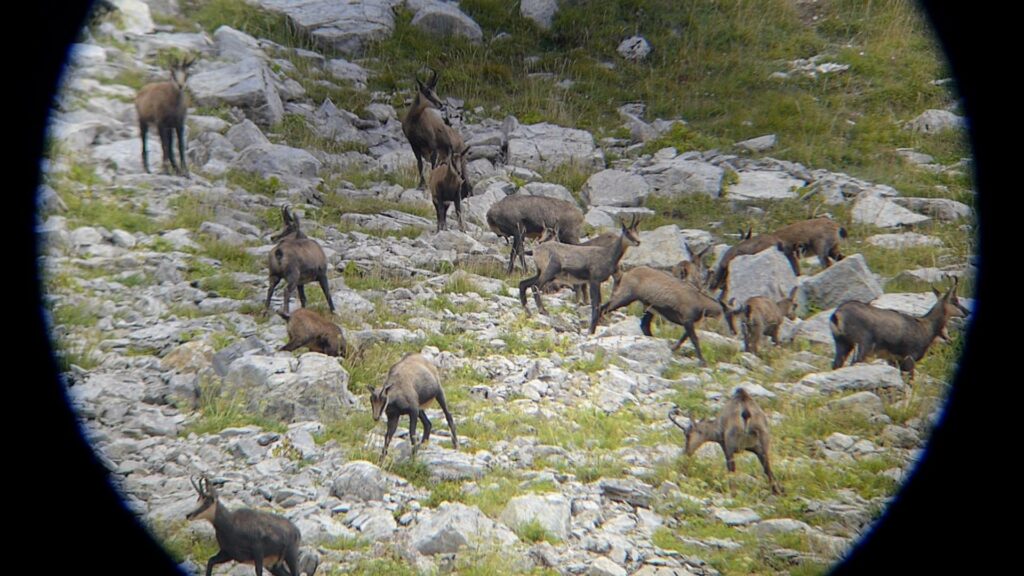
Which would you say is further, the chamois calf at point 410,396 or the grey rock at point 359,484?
the chamois calf at point 410,396

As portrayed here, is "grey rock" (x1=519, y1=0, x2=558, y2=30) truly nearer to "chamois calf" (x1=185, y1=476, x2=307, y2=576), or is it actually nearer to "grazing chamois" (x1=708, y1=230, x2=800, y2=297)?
"grazing chamois" (x1=708, y1=230, x2=800, y2=297)

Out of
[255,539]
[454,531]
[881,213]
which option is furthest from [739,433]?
[881,213]

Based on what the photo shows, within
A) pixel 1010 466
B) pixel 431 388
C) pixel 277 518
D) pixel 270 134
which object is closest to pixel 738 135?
pixel 270 134

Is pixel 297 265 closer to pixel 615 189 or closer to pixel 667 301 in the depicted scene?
pixel 667 301

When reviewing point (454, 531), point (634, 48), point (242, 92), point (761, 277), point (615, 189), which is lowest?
point (615, 189)

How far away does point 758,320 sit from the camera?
36.8ft

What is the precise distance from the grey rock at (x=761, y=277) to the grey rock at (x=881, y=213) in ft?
10.7

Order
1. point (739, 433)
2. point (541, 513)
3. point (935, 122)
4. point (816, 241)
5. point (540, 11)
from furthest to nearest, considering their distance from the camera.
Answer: point (540, 11) → point (935, 122) → point (816, 241) → point (739, 433) → point (541, 513)

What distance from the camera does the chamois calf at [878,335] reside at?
10.4 m

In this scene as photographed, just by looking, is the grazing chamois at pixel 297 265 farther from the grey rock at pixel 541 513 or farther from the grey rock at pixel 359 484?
the grey rock at pixel 541 513

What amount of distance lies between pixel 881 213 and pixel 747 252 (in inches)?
136

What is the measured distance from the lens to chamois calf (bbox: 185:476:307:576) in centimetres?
621

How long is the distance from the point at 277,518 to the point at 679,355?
599 centimetres

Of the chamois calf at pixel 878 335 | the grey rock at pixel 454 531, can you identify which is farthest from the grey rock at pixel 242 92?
the grey rock at pixel 454 531
